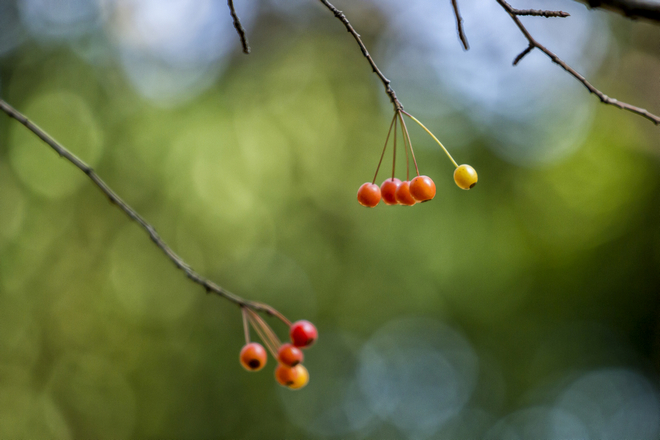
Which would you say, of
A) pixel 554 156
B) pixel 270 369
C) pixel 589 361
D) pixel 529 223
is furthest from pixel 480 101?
pixel 270 369

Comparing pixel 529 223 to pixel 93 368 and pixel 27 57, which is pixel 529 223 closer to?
pixel 93 368

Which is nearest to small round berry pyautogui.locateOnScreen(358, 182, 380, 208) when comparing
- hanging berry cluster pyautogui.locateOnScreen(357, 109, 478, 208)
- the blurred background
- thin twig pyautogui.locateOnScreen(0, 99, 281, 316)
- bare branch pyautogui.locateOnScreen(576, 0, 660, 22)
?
hanging berry cluster pyautogui.locateOnScreen(357, 109, 478, 208)

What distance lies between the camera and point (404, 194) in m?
1.16

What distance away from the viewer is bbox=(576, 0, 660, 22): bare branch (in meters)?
0.51

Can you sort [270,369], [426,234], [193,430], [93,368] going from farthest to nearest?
[426,234] < [270,369] < [193,430] < [93,368]

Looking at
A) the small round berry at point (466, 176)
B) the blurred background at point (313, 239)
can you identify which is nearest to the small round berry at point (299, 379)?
the small round berry at point (466, 176)

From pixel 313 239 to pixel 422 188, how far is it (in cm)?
561

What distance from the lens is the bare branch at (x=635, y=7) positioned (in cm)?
51

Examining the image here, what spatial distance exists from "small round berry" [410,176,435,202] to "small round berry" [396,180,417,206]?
0.04 m

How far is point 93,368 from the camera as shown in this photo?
5484 millimetres

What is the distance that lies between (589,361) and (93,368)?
7.32 m

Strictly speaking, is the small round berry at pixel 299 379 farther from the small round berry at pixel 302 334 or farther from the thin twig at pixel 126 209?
the thin twig at pixel 126 209

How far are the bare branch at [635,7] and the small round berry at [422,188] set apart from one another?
1.84 ft

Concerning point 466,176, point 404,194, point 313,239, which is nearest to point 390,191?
point 404,194
